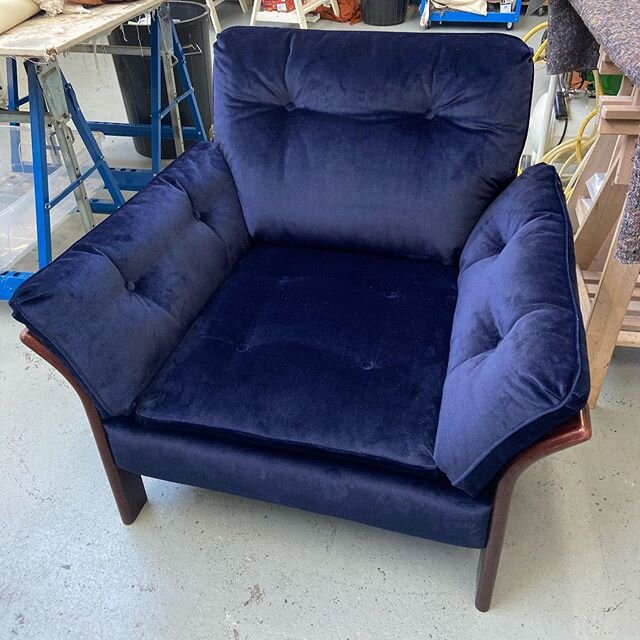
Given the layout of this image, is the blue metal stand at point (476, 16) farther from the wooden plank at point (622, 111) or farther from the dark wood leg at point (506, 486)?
the dark wood leg at point (506, 486)

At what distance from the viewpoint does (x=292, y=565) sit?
1229mm

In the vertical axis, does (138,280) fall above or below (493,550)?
above

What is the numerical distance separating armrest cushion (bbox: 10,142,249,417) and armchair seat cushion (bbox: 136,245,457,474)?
55mm

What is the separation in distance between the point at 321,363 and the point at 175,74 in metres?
1.97

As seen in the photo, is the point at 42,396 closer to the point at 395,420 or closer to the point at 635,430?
the point at 395,420

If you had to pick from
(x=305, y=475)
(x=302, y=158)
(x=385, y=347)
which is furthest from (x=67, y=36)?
(x=305, y=475)

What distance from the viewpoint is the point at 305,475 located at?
1057mm

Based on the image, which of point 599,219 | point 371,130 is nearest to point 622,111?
point 599,219

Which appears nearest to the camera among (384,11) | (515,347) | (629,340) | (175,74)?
(515,347)

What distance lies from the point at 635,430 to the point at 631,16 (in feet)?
3.09

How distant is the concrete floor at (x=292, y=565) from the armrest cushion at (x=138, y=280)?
14.6 inches

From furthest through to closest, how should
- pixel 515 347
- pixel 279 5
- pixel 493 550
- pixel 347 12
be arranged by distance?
A: 1. pixel 347 12
2. pixel 279 5
3. pixel 493 550
4. pixel 515 347

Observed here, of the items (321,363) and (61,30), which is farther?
(61,30)

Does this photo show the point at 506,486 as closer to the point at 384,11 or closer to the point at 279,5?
the point at 279,5
